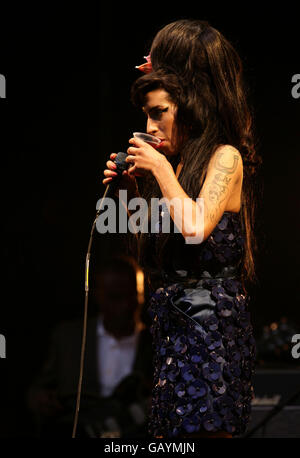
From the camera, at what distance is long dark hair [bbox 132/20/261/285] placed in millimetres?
1626

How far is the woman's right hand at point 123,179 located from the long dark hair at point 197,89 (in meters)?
0.15

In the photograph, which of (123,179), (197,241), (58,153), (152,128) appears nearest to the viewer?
(197,241)

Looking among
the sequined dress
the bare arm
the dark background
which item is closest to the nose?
the bare arm

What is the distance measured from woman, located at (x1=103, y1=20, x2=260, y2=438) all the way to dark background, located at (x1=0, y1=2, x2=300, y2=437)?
4.41ft

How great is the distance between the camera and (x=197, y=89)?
1.65 metres

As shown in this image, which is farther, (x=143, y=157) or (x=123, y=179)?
(x=123, y=179)

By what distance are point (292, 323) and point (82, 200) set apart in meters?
1.07

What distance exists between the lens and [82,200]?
10.6 feet

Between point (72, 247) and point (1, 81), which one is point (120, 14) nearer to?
point (1, 81)

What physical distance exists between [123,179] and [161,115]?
0.21 meters

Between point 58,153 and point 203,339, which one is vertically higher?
point 58,153

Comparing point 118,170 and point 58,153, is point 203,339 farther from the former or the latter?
point 58,153

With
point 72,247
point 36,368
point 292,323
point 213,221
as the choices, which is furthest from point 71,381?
point 213,221

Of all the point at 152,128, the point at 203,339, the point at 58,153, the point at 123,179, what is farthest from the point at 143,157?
the point at 58,153
